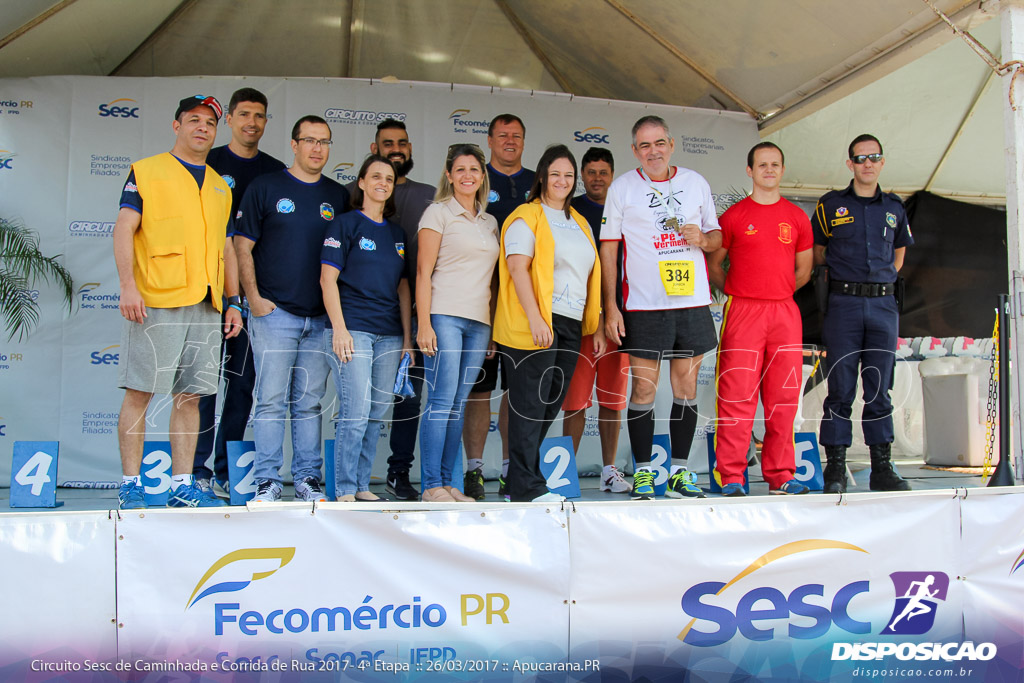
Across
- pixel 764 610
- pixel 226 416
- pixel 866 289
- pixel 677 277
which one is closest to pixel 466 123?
pixel 677 277

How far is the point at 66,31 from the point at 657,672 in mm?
4153

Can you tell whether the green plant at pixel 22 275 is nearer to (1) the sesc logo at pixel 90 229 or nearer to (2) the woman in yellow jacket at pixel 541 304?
(1) the sesc logo at pixel 90 229

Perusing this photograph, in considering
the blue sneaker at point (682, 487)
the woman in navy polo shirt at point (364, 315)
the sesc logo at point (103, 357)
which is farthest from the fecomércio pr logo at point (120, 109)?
the blue sneaker at point (682, 487)

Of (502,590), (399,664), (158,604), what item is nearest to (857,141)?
(502,590)

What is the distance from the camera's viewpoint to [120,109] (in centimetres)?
436

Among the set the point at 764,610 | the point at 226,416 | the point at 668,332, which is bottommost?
the point at 764,610

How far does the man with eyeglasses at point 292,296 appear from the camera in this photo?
9.39 ft

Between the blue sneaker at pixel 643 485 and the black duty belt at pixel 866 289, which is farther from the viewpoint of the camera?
the black duty belt at pixel 866 289

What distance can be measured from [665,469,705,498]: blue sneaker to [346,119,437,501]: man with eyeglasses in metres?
1.03

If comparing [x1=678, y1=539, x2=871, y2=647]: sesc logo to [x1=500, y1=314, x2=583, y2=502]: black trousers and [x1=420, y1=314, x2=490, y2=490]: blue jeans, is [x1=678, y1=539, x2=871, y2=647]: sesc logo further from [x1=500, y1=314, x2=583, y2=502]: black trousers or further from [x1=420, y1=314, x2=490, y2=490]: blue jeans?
[x1=420, y1=314, x2=490, y2=490]: blue jeans

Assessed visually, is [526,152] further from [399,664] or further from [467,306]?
[399,664]

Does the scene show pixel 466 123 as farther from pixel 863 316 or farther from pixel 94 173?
pixel 863 316

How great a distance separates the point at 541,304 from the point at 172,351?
1347 millimetres

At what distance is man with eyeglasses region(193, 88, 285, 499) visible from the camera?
334cm
